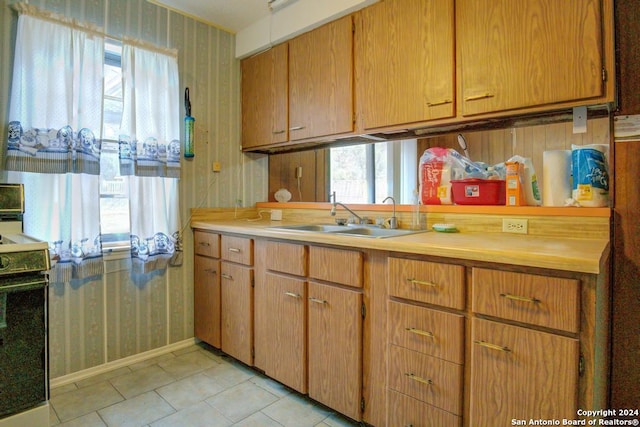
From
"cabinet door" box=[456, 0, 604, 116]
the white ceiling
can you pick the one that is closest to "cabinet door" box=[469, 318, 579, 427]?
"cabinet door" box=[456, 0, 604, 116]

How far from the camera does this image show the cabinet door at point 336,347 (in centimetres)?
164

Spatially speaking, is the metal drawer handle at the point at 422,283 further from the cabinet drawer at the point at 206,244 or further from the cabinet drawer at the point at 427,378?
the cabinet drawer at the point at 206,244

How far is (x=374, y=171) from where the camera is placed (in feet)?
8.48

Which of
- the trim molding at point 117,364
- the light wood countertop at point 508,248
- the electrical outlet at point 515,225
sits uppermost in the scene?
the electrical outlet at point 515,225

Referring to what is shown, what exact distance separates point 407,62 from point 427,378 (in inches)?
60.8

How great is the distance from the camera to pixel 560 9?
4.77ft

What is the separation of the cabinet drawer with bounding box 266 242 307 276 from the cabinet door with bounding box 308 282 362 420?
0.39 feet

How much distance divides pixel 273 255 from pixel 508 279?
1205 millimetres

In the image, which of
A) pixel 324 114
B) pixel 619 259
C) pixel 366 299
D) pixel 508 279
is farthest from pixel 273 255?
pixel 619 259

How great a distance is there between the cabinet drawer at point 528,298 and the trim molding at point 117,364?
2153mm

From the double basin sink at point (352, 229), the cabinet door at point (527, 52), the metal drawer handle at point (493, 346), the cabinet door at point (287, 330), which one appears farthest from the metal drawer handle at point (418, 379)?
the cabinet door at point (527, 52)

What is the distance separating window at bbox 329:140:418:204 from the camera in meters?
2.37

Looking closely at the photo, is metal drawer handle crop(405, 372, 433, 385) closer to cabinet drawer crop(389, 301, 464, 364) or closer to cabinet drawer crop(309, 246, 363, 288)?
cabinet drawer crop(389, 301, 464, 364)

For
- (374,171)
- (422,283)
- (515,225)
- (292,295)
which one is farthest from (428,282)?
(374,171)
